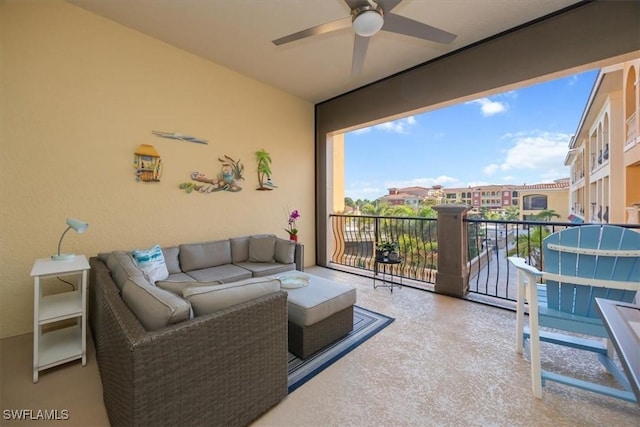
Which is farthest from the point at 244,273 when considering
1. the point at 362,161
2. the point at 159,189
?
the point at 362,161

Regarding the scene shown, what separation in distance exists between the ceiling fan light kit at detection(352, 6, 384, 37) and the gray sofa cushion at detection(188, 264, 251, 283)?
270 centimetres

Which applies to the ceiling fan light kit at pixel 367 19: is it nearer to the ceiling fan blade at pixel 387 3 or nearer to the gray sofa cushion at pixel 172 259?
the ceiling fan blade at pixel 387 3

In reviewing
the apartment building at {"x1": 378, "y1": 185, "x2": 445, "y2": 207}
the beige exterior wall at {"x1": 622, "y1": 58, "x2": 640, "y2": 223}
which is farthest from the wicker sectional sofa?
the beige exterior wall at {"x1": 622, "y1": 58, "x2": 640, "y2": 223}

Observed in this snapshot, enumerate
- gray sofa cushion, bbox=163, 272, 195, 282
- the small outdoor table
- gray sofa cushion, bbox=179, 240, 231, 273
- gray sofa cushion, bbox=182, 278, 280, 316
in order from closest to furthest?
gray sofa cushion, bbox=182, 278, 280, 316 → gray sofa cushion, bbox=163, 272, 195, 282 → gray sofa cushion, bbox=179, 240, 231, 273 → the small outdoor table

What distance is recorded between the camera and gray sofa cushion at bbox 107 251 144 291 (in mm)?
1722

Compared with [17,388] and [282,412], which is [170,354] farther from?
[17,388]

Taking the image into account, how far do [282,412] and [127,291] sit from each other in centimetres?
116

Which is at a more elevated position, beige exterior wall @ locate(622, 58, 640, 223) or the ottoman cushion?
beige exterior wall @ locate(622, 58, 640, 223)

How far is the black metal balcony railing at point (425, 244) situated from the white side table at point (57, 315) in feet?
11.3

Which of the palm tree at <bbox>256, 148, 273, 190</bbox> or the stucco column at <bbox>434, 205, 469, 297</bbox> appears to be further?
the palm tree at <bbox>256, 148, 273, 190</bbox>

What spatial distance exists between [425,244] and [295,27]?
12.5ft

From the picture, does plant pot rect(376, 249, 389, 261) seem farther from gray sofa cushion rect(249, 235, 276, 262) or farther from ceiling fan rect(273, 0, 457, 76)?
ceiling fan rect(273, 0, 457, 76)

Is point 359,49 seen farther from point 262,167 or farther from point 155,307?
point 155,307

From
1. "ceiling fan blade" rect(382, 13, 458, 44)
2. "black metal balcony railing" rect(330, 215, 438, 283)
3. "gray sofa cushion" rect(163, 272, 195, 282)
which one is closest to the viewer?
"ceiling fan blade" rect(382, 13, 458, 44)
